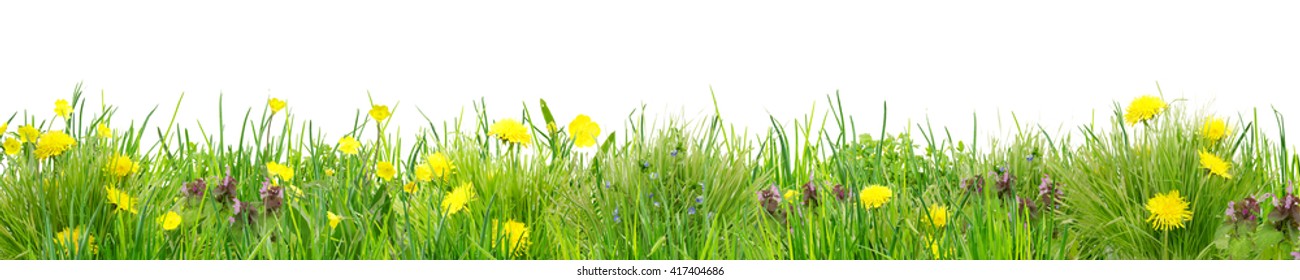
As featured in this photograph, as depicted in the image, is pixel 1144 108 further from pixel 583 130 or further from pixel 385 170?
pixel 385 170

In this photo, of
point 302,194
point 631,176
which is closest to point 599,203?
point 631,176

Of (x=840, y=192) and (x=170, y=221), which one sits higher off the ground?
(x=840, y=192)

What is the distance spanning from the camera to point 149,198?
15.3 ft

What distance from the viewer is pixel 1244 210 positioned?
4.13 m

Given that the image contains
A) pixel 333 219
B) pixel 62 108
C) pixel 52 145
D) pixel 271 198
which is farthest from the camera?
pixel 62 108

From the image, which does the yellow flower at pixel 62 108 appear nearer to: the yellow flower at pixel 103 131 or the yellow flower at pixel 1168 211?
the yellow flower at pixel 103 131

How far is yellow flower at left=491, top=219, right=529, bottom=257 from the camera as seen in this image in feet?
14.2

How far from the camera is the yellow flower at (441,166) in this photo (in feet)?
15.0

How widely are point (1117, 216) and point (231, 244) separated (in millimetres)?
2928

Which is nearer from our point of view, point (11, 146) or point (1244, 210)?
point (1244, 210)

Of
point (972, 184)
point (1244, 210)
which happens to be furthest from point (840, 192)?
point (1244, 210)

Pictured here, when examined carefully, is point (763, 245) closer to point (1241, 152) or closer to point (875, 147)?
point (875, 147)

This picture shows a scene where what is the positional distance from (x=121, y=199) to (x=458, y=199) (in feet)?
3.78

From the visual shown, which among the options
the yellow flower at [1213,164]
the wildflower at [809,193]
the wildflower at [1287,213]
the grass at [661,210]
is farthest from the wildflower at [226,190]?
the wildflower at [1287,213]
